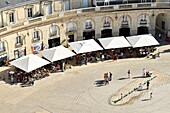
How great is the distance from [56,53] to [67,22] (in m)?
8.34

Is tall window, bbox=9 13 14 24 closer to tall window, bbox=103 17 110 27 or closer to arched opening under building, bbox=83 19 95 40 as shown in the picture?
arched opening under building, bbox=83 19 95 40

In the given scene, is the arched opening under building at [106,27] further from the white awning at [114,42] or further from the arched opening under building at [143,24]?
the arched opening under building at [143,24]

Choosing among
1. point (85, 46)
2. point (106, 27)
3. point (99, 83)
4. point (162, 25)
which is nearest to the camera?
point (99, 83)

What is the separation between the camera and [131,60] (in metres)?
76.7

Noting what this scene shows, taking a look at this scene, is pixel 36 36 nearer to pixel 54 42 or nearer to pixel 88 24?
pixel 54 42

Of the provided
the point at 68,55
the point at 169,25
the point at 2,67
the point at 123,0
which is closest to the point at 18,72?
the point at 2,67

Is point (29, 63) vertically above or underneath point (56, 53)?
underneath

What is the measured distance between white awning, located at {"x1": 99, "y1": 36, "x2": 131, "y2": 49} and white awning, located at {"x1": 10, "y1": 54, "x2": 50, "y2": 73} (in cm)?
1215

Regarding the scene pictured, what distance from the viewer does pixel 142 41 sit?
254 feet

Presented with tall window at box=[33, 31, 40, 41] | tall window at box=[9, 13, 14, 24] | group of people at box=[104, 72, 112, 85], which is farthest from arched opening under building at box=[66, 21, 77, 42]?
group of people at box=[104, 72, 112, 85]

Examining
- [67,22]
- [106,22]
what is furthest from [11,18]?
[106,22]

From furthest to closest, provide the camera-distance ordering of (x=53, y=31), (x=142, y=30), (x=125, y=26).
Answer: (x=142, y=30) → (x=125, y=26) → (x=53, y=31)

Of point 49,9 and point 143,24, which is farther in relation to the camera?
point 143,24

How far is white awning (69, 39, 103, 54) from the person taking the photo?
74.9 metres
